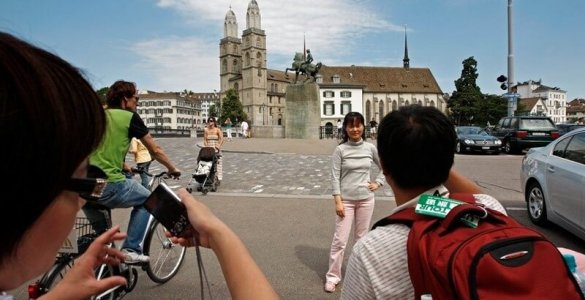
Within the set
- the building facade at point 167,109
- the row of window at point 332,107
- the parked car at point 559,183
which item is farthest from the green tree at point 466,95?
the building facade at point 167,109

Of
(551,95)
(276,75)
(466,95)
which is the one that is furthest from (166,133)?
(551,95)

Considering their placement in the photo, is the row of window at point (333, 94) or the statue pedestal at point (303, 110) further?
the row of window at point (333, 94)

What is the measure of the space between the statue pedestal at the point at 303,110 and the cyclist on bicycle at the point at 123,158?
27.2 metres

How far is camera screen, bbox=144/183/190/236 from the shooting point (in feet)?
4.87

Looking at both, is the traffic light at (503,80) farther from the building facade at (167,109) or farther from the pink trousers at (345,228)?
the building facade at (167,109)

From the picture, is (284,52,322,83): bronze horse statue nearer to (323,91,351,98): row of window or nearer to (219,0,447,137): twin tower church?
(219,0,447,137): twin tower church

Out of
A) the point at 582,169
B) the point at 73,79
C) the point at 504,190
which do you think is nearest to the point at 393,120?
the point at 73,79

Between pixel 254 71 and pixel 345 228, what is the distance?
108029 mm

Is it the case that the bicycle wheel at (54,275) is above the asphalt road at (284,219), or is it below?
above

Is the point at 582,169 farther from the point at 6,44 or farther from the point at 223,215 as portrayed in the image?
the point at 6,44

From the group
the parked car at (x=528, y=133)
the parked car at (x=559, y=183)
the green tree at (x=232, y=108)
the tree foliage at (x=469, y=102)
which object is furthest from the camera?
the green tree at (x=232, y=108)

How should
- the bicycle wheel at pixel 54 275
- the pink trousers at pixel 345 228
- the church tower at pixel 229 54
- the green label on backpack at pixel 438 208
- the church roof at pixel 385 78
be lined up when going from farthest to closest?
the church tower at pixel 229 54 → the church roof at pixel 385 78 → the pink trousers at pixel 345 228 → the bicycle wheel at pixel 54 275 → the green label on backpack at pixel 438 208

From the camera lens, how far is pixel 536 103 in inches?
4567

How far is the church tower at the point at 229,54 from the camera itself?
120 metres
